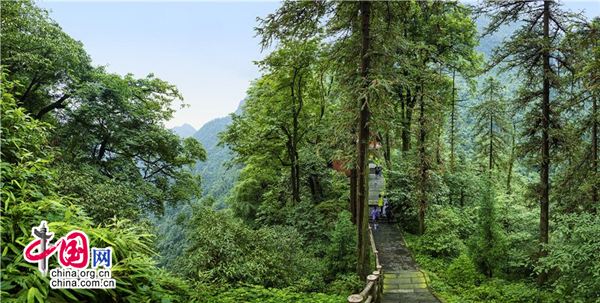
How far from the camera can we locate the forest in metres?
4.41

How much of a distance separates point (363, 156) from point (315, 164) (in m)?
8.48

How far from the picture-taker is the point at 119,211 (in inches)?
346

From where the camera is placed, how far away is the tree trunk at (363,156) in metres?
9.12

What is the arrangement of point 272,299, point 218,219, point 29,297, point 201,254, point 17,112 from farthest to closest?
point 218,219 → point 201,254 → point 272,299 → point 17,112 → point 29,297

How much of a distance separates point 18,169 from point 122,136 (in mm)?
10000

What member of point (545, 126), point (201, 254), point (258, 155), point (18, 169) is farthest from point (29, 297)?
point (258, 155)

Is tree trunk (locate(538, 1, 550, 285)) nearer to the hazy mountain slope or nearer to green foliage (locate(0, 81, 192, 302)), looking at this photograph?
green foliage (locate(0, 81, 192, 302))

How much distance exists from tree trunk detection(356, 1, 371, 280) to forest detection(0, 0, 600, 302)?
0.04 metres

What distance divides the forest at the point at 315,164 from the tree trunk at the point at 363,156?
0.04 meters

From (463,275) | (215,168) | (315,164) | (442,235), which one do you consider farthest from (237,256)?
(215,168)

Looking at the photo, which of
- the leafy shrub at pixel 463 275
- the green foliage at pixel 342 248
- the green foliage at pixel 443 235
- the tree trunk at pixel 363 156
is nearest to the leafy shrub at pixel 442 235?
the green foliage at pixel 443 235

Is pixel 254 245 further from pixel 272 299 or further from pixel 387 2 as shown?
pixel 387 2

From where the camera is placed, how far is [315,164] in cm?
1780

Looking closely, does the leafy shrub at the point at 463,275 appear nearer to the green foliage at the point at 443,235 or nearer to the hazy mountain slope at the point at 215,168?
the green foliage at the point at 443,235
